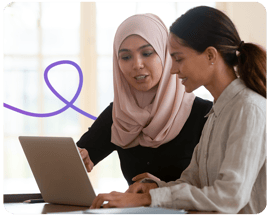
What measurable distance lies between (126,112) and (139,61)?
28 cm

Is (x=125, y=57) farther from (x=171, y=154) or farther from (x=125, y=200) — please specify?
(x=125, y=200)

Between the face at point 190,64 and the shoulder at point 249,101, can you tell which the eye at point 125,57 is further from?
the shoulder at point 249,101

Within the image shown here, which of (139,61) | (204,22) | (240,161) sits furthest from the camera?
(139,61)

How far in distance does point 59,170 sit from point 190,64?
0.56 meters

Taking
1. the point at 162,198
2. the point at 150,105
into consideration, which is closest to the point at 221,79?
the point at 162,198

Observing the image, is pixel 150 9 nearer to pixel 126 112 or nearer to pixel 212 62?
pixel 126 112

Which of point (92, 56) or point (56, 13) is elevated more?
point (56, 13)

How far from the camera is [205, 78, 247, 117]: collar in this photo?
3.51 ft

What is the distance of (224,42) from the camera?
44.0 inches

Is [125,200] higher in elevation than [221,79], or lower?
lower

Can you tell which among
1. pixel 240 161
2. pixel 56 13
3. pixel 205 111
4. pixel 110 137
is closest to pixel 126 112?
pixel 110 137

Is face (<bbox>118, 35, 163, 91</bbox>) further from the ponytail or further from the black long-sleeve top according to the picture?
the ponytail

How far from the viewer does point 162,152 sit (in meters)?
1.64

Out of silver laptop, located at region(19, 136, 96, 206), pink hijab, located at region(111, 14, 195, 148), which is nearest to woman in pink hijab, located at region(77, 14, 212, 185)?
pink hijab, located at region(111, 14, 195, 148)
